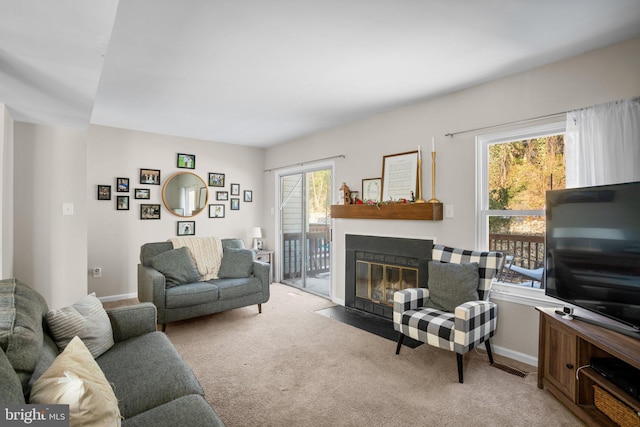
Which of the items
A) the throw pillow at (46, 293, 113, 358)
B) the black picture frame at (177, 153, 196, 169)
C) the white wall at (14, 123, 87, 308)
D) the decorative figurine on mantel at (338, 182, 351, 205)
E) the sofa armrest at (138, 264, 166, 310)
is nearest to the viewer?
the throw pillow at (46, 293, 113, 358)

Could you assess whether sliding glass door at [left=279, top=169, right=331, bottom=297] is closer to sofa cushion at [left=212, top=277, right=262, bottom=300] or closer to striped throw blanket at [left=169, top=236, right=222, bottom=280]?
sofa cushion at [left=212, top=277, right=262, bottom=300]

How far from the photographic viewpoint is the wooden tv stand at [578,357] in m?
1.68

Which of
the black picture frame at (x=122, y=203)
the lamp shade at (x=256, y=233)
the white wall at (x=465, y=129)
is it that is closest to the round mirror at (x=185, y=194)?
the black picture frame at (x=122, y=203)

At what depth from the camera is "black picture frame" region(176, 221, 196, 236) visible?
4.96 meters

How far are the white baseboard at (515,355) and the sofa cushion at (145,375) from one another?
8.26ft

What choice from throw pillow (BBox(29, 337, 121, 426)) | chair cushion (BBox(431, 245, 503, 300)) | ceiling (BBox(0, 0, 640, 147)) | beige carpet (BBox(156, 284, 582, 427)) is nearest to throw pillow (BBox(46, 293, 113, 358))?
throw pillow (BBox(29, 337, 121, 426))

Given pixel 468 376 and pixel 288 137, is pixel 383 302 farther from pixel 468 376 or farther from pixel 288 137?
pixel 288 137

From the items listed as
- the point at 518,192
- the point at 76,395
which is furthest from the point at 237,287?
the point at 518,192

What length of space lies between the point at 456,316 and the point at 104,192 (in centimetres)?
451

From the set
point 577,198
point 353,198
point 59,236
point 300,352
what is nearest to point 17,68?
point 59,236

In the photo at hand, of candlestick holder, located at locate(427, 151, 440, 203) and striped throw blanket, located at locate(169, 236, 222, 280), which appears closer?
candlestick holder, located at locate(427, 151, 440, 203)

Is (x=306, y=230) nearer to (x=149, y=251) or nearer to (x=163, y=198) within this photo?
(x=163, y=198)

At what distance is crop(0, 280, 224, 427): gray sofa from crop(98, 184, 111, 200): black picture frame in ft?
9.58

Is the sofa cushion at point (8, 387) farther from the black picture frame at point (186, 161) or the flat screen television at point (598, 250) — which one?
the black picture frame at point (186, 161)
